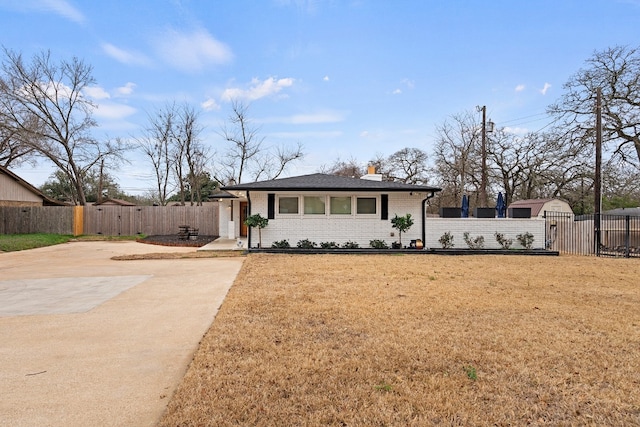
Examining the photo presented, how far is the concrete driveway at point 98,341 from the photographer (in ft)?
8.02

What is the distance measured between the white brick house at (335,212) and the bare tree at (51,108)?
63.8 ft

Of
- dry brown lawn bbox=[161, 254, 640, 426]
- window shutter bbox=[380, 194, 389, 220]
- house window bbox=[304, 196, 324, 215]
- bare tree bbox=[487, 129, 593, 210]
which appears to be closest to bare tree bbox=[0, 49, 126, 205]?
house window bbox=[304, 196, 324, 215]

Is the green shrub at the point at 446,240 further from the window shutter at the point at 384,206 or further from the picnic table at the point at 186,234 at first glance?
the picnic table at the point at 186,234

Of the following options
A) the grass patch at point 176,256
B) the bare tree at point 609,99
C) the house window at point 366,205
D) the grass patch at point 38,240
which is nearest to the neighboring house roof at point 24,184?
the grass patch at point 38,240

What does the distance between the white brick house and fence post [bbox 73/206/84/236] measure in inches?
483

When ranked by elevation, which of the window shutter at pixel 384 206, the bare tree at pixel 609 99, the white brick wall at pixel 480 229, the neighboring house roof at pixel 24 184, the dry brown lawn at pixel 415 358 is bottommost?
the dry brown lawn at pixel 415 358

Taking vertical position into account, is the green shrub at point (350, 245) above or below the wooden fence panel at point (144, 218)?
below

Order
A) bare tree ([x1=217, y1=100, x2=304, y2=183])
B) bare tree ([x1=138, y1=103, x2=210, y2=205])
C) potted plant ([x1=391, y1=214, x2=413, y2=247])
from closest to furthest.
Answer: potted plant ([x1=391, y1=214, x2=413, y2=247]) < bare tree ([x1=217, y1=100, x2=304, y2=183]) < bare tree ([x1=138, y1=103, x2=210, y2=205])

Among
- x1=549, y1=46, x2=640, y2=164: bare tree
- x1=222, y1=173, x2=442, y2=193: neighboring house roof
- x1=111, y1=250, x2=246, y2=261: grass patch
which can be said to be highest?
x1=549, y1=46, x2=640, y2=164: bare tree

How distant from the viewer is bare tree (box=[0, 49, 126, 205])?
2220 cm

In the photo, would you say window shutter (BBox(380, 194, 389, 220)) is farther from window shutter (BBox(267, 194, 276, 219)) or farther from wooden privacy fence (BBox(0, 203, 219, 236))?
wooden privacy fence (BBox(0, 203, 219, 236))

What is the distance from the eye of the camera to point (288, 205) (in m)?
12.9

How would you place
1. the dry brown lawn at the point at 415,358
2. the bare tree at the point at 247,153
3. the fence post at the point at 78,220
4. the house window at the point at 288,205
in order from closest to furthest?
the dry brown lawn at the point at 415,358 → the house window at the point at 288,205 → the fence post at the point at 78,220 → the bare tree at the point at 247,153

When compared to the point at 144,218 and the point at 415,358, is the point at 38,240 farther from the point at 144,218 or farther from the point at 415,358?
the point at 415,358
